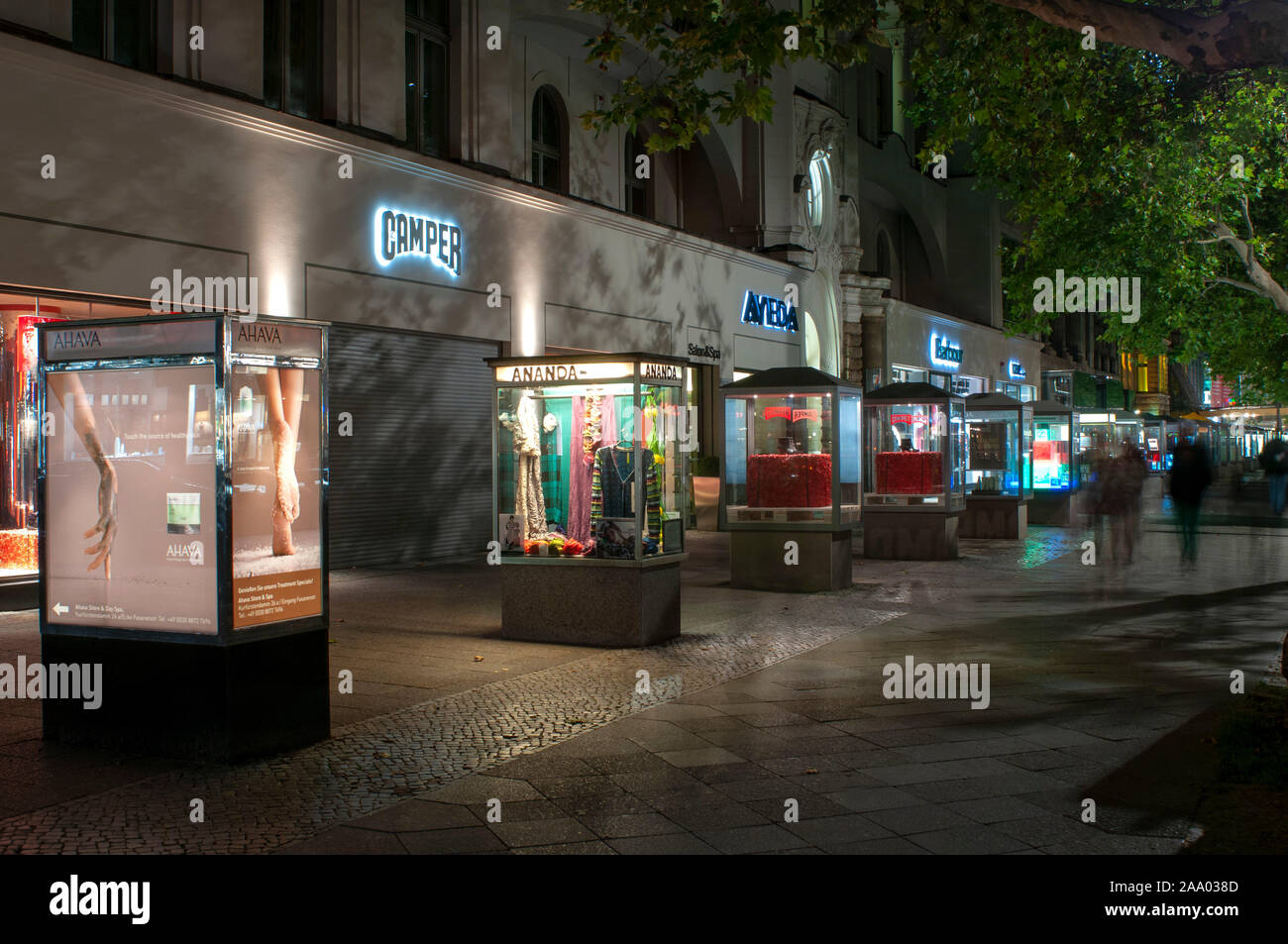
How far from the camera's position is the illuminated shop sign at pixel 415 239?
51.9 feet

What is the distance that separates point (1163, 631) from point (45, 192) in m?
11.2

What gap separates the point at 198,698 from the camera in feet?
21.6

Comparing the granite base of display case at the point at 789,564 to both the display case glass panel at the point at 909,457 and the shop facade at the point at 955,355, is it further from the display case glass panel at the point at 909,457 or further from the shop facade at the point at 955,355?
the shop facade at the point at 955,355

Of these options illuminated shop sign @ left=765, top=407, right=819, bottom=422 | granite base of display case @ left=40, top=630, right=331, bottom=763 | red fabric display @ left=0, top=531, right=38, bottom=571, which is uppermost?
illuminated shop sign @ left=765, top=407, right=819, bottom=422

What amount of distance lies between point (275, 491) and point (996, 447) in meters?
18.3

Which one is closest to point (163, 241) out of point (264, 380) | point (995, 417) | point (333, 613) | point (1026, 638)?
point (333, 613)

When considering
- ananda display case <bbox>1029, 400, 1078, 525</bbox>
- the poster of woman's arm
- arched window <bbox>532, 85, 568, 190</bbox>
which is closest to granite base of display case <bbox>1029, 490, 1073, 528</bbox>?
ananda display case <bbox>1029, 400, 1078, 525</bbox>

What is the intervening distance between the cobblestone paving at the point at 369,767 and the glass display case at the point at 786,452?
14.2 feet

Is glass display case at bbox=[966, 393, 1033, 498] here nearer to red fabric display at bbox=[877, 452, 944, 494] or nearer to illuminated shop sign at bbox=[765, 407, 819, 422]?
red fabric display at bbox=[877, 452, 944, 494]

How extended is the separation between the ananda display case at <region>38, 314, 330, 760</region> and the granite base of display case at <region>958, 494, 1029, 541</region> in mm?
17330

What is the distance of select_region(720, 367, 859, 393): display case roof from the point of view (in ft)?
47.5

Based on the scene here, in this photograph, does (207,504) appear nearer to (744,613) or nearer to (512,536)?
(512,536)

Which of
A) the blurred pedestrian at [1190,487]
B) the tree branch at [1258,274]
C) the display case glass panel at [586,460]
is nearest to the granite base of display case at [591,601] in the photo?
the display case glass panel at [586,460]

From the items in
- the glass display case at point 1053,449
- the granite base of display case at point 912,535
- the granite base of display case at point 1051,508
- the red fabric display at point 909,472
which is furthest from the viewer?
the glass display case at point 1053,449
